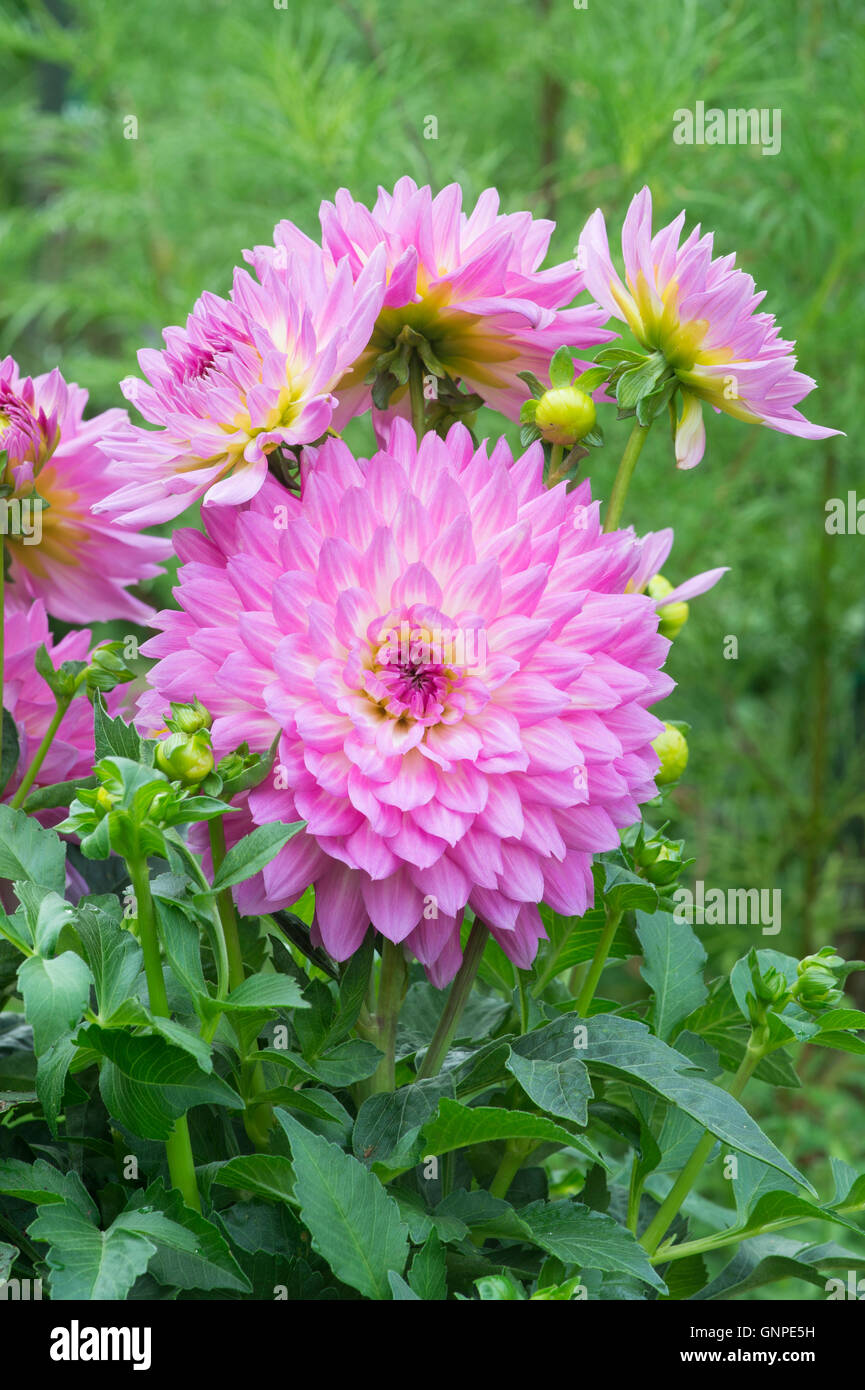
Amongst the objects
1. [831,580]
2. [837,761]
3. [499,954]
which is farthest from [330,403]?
[837,761]

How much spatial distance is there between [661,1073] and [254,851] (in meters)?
0.11

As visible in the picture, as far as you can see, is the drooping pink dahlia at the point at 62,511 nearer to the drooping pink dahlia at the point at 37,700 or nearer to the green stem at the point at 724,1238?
the drooping pink dahlia at the point at 37,700

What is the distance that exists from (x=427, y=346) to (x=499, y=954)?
171 mm

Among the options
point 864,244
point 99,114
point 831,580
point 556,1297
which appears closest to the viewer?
point 556,1297

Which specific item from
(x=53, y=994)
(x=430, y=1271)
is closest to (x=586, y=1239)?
(x=430, y=1271)

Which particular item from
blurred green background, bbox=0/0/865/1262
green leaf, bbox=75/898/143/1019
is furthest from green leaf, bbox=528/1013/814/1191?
blurred green background, bbox=0/0/865/1262

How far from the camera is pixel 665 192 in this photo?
1184 millimetres

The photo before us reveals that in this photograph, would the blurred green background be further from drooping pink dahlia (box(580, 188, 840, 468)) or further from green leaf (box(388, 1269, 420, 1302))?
green leaf (box(388, 1269, 420, 1302))

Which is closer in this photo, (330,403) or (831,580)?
(330,403)

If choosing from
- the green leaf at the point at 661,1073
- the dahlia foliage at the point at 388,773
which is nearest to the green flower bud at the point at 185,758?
the dahlia foliage at the point at 388,773

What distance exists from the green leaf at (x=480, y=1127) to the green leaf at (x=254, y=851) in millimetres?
67
